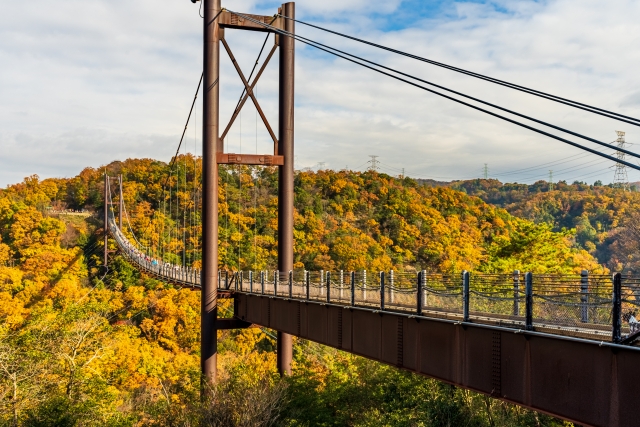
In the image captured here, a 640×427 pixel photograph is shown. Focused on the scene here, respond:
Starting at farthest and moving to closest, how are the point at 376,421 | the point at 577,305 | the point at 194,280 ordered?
the point at 194,280 < the point at 376,421 < the point at 577,305

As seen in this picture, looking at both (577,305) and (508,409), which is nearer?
(577,305)

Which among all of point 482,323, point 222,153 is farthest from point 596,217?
point 482,323

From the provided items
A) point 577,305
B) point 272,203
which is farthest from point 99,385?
point 272,203

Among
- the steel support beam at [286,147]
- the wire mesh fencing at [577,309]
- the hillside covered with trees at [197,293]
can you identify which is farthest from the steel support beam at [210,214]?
the wire mesh fencing at [577,309]

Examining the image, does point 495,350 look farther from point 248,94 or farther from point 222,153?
point 248,94

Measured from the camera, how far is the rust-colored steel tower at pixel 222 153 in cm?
2636

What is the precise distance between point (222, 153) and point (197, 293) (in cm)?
2877

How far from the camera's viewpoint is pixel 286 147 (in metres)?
27.7

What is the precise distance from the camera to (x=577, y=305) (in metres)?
10.4

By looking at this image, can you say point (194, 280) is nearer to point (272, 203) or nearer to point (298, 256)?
point (298, 256)

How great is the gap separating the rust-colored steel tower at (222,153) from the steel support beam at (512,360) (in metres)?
9.75

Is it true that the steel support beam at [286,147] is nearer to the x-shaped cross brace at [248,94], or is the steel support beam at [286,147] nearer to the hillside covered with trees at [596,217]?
the x-shaped cross brace at [248,94]

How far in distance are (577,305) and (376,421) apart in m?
16.2

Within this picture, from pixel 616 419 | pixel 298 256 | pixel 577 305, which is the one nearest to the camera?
pixel 616 419
